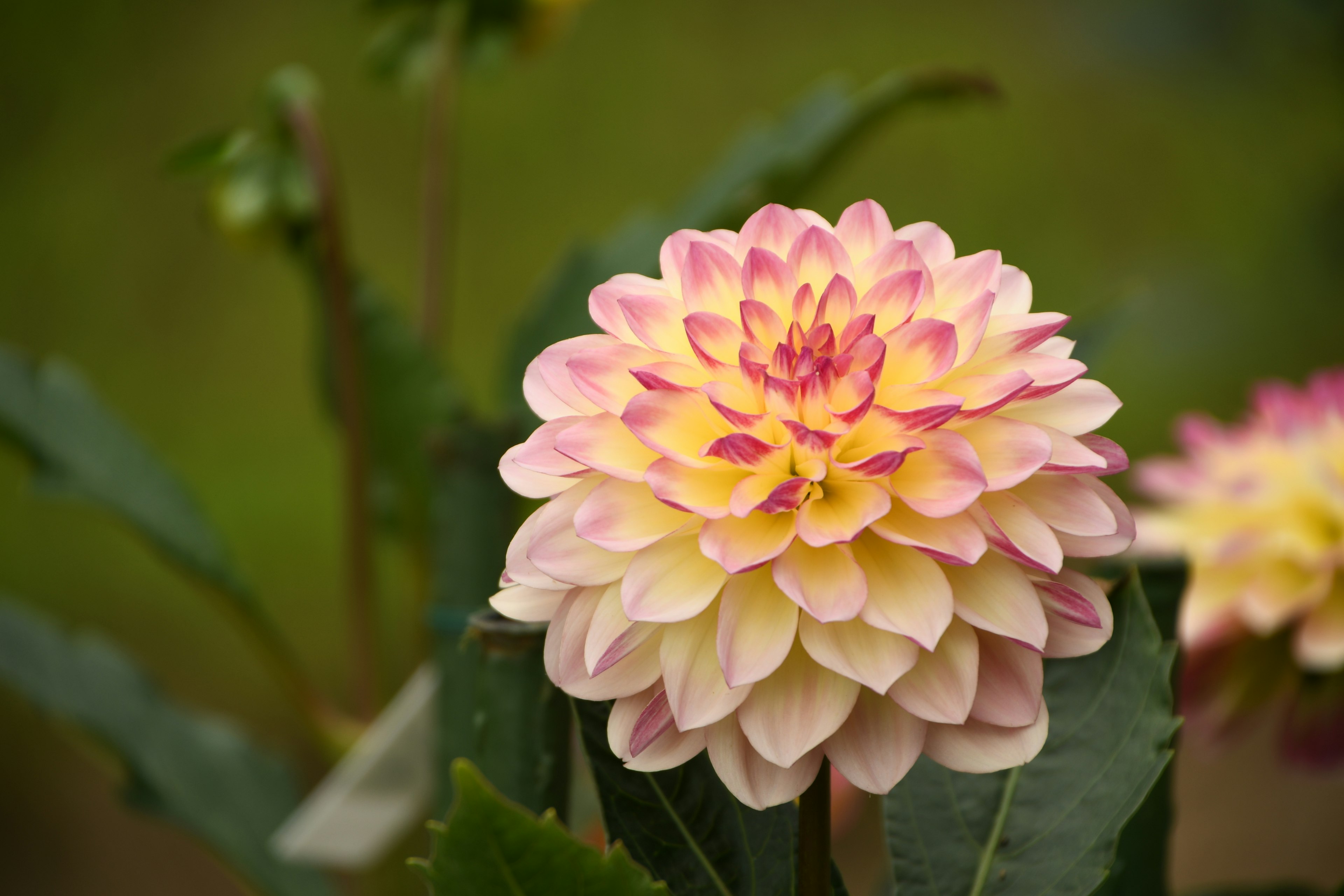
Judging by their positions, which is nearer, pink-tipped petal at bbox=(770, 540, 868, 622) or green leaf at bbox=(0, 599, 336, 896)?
pink-tipped petal at bbox=(770, 540, 868, 622)

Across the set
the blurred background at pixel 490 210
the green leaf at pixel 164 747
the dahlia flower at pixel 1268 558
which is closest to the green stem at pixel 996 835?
the dahlia flower at pixel 1268 558

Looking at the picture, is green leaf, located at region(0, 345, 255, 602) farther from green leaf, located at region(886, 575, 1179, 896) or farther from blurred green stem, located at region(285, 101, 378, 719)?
green leaf, located at region(886, 575, 1179, 896)

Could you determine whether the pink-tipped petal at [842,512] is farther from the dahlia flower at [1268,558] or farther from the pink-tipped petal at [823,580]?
the dahlia flower at [1268,558]

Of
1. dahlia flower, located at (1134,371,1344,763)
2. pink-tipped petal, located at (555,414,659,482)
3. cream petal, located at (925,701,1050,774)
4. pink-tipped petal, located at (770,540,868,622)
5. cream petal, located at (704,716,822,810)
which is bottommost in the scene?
dahlia flower, located at (1134,371,1344,763)

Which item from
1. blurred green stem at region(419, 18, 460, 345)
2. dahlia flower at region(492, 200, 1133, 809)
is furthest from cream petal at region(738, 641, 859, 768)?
blurred green stem at region(419, 18, 460, 345)

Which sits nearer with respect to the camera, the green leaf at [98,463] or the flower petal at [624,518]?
the flower petal at [624,518]

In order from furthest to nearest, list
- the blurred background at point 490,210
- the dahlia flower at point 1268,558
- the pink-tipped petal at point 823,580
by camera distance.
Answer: the blurred background at point 490,210, the dahlia flower at point 1268,558, the pink-tipped petal at point 823,580

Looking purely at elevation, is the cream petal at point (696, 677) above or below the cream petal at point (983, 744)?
above
